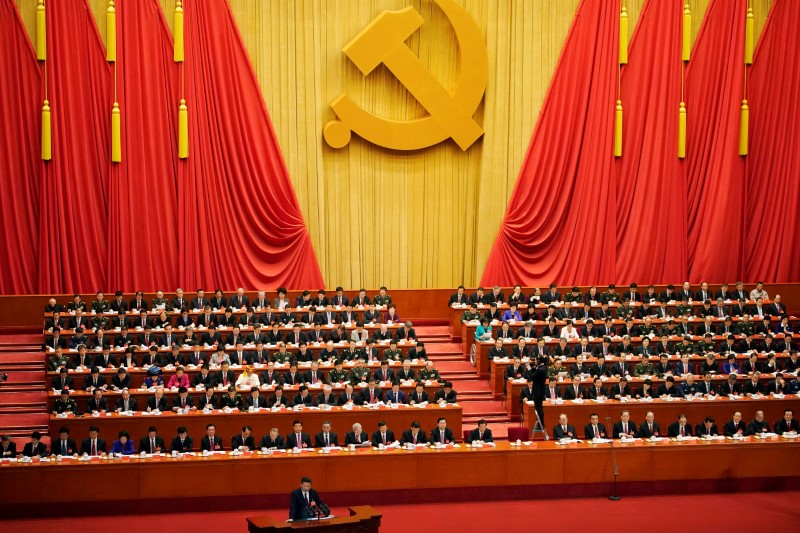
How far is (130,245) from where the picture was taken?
640 inches

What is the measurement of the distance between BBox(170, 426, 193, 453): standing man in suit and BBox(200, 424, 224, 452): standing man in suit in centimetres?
15

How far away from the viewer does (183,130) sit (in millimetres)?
16281

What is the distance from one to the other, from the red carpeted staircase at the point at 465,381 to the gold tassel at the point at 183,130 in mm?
4320

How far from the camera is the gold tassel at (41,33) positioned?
15.9 m

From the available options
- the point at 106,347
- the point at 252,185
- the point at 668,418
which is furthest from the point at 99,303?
the point at 668,418

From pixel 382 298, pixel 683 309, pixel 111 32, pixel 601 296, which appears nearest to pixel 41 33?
pixel 111 32

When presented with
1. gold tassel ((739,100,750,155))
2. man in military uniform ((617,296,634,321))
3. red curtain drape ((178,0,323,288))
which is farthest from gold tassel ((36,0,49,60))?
gold tassel ((739,100,750,155))

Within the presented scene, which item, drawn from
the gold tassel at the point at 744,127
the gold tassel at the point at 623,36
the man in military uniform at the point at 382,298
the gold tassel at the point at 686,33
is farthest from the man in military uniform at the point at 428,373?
the gold tassel at the point at 686,33

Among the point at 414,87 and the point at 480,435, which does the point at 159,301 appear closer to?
the point at 414,87

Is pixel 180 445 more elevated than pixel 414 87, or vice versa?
pixel 414 87

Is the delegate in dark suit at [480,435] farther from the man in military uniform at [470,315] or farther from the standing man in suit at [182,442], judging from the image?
the man in military uniform at [470,315]

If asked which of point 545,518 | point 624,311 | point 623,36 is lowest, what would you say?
point 545,518

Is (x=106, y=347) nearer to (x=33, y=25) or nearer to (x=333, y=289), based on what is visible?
(x=333, y=289)

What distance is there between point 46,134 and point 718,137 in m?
10.2
